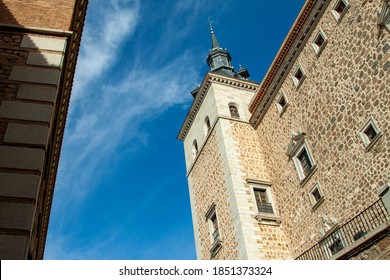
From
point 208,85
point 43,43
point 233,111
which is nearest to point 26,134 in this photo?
point 43,43

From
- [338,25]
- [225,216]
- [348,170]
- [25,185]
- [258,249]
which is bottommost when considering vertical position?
[25,185]

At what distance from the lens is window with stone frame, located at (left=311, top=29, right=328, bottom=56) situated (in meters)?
14.2

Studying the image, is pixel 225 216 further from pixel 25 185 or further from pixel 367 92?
pixel 25 185

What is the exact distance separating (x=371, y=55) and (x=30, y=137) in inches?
421

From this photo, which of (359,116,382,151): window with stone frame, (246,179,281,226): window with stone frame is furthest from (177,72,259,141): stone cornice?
(359,116,382,151): window with stone frame

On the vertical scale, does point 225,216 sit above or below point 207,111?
below

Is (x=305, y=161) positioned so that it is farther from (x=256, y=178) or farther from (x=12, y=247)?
(x=12, y=247)

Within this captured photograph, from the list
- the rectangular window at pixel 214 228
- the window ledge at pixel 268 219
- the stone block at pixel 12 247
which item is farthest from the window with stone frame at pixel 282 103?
the stone block at pixel 12 247

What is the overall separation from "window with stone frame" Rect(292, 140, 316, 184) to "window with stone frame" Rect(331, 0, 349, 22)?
198 inches

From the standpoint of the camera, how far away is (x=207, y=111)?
21422 mm

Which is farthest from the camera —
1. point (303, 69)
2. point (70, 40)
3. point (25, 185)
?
point (303, 69)

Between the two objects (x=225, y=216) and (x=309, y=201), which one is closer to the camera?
(x=309, y=201)

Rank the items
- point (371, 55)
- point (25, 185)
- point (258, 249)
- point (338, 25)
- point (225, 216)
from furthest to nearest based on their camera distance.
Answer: point (225, 216) → point (258, 249) → point (338, 25) → point (371, 55) → point (25, 185)
